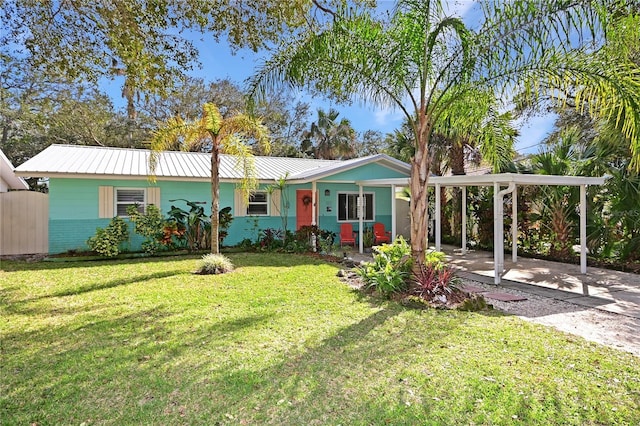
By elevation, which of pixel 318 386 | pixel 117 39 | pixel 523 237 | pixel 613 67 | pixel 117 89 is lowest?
pixel 318 386

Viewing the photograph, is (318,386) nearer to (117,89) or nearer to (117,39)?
(117,39)

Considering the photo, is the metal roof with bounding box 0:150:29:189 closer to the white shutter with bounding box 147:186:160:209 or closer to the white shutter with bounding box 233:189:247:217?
the white shutter with bounding box 147:186:160:209

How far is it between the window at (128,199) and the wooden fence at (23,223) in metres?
2.37

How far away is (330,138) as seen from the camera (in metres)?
29.9

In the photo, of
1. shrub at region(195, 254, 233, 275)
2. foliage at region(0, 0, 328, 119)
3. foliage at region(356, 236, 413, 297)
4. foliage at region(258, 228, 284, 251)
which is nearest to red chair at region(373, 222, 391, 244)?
foliage at region(258, 228, 284, 251)

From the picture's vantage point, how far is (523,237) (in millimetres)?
13281

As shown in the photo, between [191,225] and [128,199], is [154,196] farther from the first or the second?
[191,225]

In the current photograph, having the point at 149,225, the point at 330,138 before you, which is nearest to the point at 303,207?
the point at 149,225

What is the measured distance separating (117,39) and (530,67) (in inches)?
294

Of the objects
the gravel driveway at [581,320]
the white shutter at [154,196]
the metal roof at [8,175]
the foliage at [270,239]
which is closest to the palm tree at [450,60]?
the gravel driveway at [581,320]

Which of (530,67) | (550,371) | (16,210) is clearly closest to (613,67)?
(530,67)

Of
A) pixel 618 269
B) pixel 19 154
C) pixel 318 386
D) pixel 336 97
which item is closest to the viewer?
pixel 318 386

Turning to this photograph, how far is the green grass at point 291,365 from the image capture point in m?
3.46

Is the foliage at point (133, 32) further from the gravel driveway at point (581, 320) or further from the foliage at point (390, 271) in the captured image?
the gravel driveway at point (581, 320)
